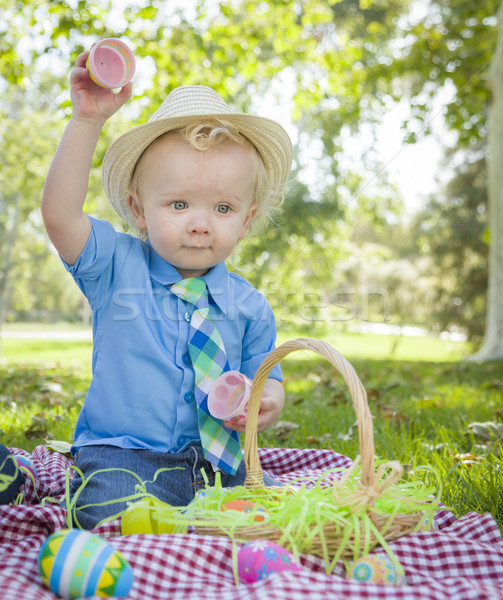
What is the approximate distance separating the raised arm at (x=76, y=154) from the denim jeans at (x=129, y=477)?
0.64m

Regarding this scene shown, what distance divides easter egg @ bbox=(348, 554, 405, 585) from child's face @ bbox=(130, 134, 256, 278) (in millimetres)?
1018

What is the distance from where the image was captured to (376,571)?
1.12 m

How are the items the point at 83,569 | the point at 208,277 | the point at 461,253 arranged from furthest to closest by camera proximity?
the point at 461,253 < the point at 208,277 < the point at 83,569

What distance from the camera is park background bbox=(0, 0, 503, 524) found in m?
2.69

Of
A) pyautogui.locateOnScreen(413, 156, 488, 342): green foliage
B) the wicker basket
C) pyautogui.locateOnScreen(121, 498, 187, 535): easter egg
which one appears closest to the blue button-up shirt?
pyautogui.locateOnScreen(121, 498, 187, 535): easter egg

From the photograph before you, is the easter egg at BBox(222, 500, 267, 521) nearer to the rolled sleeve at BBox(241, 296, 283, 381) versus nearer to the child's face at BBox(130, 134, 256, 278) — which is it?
the rolled sleeve at BBox(241, 296, 283, 381)

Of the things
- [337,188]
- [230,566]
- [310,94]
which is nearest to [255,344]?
[230,566]

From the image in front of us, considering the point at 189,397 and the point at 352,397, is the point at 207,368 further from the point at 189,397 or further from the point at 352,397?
the point at 352,397

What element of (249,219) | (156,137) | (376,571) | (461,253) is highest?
(461,253)

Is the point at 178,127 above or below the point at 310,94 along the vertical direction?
below

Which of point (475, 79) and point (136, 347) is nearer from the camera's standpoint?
point (136, 347)

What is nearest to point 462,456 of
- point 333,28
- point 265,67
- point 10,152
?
point 265,67

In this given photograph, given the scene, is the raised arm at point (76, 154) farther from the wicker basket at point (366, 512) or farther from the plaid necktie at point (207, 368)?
the wicker basket at point (366, 512)

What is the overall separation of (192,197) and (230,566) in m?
1.03
